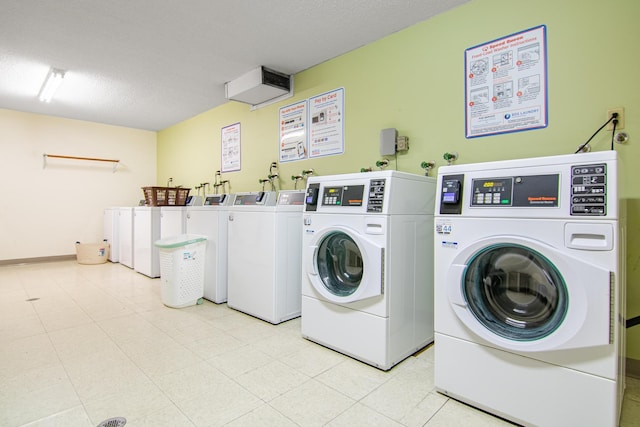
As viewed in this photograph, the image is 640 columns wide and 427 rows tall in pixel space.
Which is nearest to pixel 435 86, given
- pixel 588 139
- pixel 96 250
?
pixel 588 139

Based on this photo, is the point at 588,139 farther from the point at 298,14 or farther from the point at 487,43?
the point at 298,14

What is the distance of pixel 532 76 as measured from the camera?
6.87 ft

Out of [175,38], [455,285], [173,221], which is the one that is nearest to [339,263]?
[455,285]

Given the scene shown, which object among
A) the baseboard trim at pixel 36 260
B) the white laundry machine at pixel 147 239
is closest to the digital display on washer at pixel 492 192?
the white laundry machine at pixel 147 239

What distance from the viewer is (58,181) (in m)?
5.58

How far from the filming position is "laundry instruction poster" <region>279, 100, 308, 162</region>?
139 inches

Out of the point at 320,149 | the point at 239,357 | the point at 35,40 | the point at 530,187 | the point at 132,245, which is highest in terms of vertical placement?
the point at 35,40

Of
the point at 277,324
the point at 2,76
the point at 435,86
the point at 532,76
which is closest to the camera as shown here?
the point at 532,76

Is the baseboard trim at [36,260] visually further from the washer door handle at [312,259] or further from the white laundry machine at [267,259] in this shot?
the washer door handle at [312,259]

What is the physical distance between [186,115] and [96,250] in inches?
107

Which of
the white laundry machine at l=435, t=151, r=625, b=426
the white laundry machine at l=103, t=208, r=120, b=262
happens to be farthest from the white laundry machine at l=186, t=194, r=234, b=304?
the white laundry machine at l=103, t=208, r=120, b=262

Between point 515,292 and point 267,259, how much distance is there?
1.81 meters

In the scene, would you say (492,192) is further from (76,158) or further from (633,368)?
(76,158)

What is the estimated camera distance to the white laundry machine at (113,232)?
5.49m
